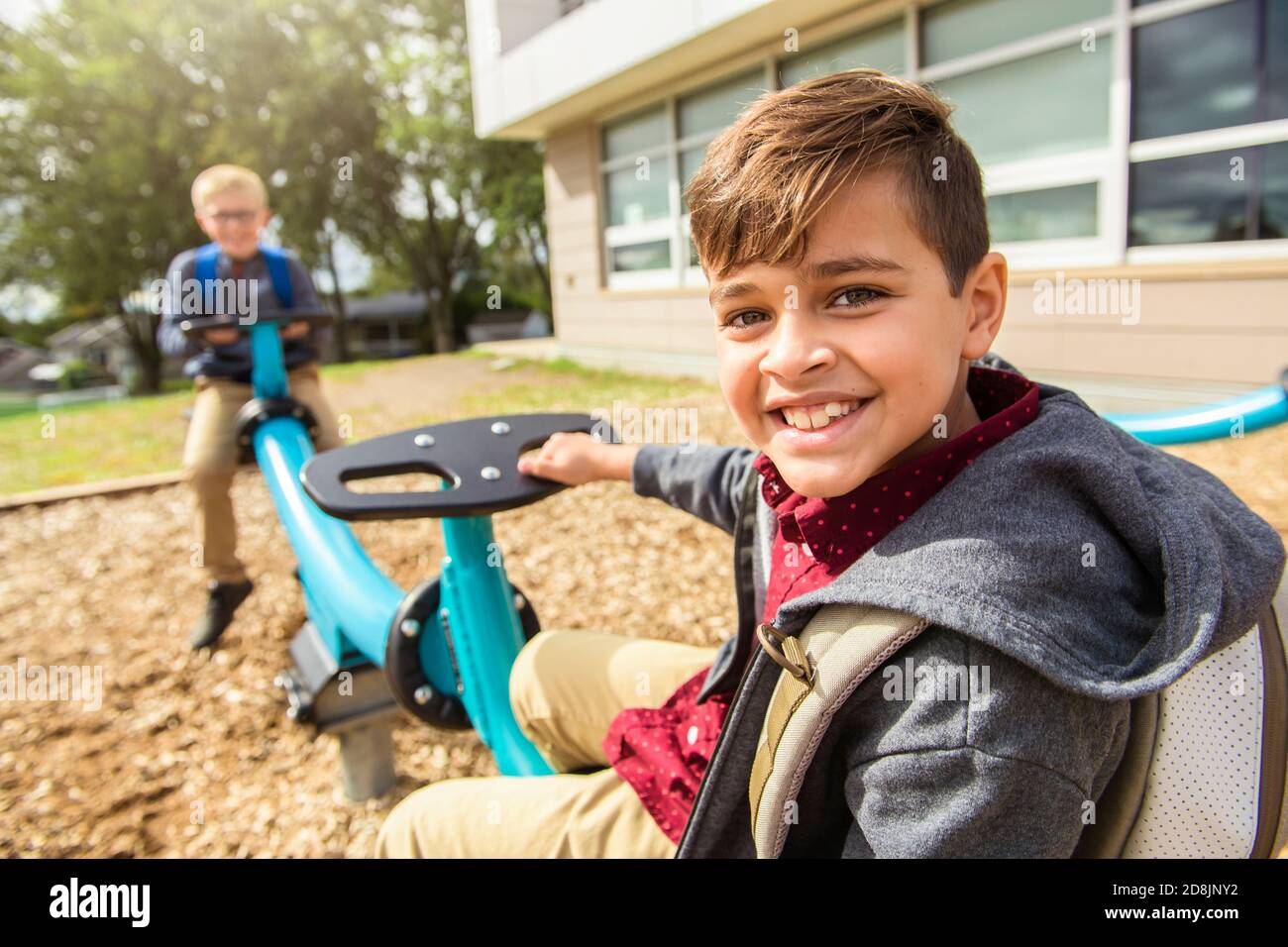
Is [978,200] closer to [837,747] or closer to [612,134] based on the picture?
[837,747]

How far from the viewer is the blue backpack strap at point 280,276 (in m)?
3.20

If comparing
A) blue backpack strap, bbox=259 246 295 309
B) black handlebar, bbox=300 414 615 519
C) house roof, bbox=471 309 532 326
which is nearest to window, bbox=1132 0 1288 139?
blue backpack strap, bbox=259 246 295 309

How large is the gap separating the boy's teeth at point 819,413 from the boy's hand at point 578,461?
0.58 meters

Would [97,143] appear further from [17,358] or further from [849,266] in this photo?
[849,266]

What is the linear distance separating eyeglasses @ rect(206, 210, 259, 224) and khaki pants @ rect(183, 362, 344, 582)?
54cm

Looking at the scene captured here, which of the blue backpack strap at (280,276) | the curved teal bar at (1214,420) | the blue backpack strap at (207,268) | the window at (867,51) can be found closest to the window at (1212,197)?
the window at (867,51)

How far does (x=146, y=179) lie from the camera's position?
83.5ft

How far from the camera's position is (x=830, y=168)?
856mm

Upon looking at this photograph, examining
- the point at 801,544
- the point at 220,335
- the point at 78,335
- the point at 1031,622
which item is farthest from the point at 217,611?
the point at 78,335

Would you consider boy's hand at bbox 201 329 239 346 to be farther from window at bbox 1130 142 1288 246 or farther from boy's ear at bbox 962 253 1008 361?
window at bbox 1130 142 1288 246

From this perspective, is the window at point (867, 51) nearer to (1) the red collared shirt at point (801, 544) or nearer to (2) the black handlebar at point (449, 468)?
(2) the black handlebar at point (449, 468)

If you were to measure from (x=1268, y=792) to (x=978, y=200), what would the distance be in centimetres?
62
